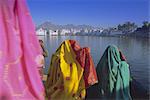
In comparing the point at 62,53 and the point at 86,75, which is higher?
the point at 62,53

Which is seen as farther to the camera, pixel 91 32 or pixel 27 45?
pixel 91 32

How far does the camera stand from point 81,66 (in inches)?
173

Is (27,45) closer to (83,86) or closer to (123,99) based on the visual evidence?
(83,86)

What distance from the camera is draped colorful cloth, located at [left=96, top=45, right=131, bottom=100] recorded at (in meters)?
4.52

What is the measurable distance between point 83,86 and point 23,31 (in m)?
2.76

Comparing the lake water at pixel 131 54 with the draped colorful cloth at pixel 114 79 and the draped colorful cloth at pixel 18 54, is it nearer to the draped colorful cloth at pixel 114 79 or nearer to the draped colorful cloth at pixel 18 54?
the draped colorful cloth at pixel 114 79

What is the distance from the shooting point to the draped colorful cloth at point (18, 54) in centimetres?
164

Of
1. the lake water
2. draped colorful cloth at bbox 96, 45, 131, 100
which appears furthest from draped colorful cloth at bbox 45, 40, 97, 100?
the lake water

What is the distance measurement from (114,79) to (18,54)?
2996mm

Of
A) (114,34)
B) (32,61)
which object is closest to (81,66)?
(32,61)

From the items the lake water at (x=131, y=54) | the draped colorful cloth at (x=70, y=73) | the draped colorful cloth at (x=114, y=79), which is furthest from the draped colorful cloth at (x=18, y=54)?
the lake water at (x=131, y=54)

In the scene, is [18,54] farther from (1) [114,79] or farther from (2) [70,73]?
(1) [114,79]

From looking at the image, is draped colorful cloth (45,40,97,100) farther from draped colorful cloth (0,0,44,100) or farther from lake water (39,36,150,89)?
draped colorful cloth (0,0,44,100)

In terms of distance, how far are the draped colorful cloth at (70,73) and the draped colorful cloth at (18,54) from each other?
8.32ft
